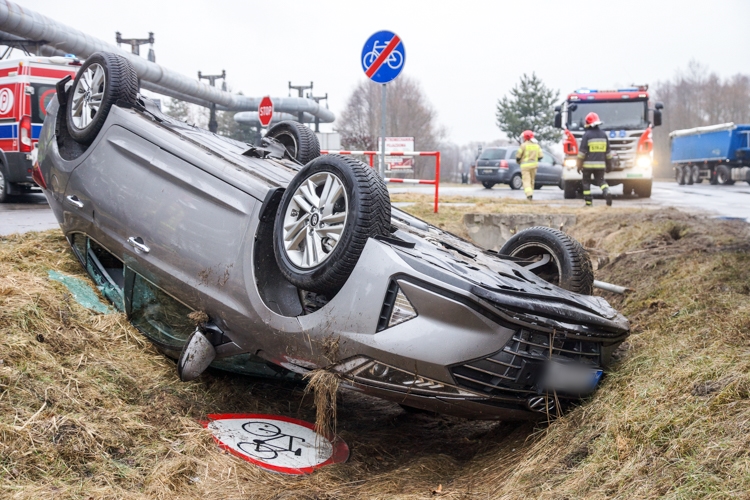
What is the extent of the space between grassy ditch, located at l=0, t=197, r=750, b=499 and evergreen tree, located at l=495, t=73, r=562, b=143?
4737 cm

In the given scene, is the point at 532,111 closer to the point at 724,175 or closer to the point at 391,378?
the point at 724,175

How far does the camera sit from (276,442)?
377 centimetres

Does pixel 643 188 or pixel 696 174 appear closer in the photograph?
pixel 643 188

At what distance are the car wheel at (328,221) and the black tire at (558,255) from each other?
1.34 meters

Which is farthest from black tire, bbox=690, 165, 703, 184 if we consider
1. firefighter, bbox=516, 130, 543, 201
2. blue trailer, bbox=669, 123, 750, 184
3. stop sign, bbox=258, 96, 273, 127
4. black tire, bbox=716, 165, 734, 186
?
stop sign, bbox=258, 96, 273, 127

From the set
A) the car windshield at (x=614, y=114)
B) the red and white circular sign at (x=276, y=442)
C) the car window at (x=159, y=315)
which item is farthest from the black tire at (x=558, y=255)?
the car windshield at (x=614, y=114)

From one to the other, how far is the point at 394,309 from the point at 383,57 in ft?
17.1

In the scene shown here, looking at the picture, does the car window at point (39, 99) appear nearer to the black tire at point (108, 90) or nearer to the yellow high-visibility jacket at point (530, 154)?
the black tire at point (108, 90)

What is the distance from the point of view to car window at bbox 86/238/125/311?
4.75m

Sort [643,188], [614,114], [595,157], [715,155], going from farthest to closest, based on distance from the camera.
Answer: [715,155] < [614,114] < [643,188] < [595,157]

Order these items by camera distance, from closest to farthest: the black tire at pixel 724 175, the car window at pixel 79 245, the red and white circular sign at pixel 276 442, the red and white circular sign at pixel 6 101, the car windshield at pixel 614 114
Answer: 1. the red and white circular sign at pixel 276 442
2. the car window at pixel 79 245
3. the red and white circular sign at pixel 6 101
4. the car windshield at pixel 614 114
5. the black tire at pixel 724 175

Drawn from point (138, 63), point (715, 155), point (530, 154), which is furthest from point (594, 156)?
point (715, 155)

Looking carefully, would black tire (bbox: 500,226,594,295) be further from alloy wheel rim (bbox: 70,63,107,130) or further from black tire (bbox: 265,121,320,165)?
alloy wheel rim (bbox: 70,63,107,130)

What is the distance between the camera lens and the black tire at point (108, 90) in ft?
15.2
